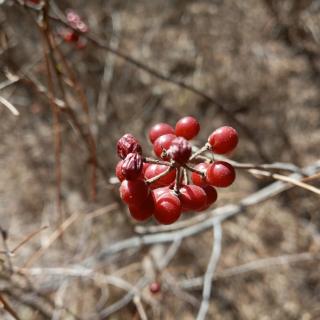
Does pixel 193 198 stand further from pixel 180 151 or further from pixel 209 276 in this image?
pixel 209 276

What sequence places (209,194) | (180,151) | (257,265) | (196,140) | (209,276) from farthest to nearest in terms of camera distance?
(257,265) < (196,140) < (209,276) < (209,194) < (180,151)

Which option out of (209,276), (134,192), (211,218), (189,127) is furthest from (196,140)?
(134,192)

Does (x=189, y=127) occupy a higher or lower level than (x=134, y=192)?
higher

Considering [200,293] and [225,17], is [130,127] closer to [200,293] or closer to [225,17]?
[225,17]

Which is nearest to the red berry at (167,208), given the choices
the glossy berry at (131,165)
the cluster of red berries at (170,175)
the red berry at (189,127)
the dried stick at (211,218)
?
the cluster of red berries at (170,175)

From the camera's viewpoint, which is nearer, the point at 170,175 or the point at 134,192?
the point at 134,192

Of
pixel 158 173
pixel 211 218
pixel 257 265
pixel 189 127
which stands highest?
pixel 257 265

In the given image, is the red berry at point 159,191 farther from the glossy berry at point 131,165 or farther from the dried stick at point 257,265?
the dried stick at point 257,265

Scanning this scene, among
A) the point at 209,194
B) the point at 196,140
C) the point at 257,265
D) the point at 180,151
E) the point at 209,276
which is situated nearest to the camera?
the point at 180,151
